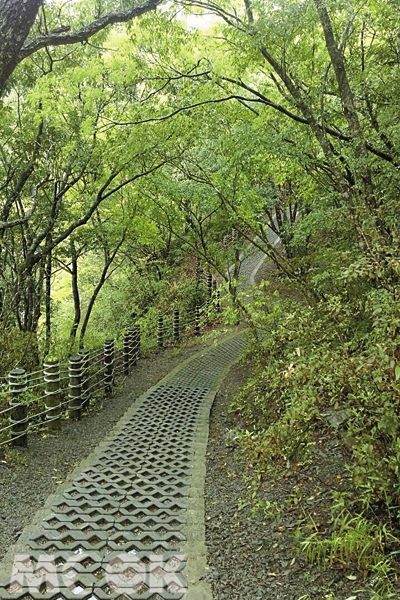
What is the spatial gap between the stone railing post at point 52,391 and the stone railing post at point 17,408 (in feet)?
1.82

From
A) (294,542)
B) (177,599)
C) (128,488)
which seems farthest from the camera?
(128,488)

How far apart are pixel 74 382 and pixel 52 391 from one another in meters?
0.78

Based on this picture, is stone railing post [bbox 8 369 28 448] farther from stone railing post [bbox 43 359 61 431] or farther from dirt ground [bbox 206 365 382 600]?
dirt ground [bbox 206 365 382 600]

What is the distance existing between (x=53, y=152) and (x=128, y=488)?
6571 millimetres

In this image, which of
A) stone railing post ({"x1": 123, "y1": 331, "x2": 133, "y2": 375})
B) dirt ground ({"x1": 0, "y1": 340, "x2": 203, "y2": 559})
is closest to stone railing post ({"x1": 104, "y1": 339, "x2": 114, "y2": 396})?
dirt ground ({"x1": 0, "y1": 340, "x2": 203, "y2": 559})

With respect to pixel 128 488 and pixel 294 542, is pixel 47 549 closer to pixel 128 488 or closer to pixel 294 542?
pixel 128 488

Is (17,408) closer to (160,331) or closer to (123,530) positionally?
(123,530)

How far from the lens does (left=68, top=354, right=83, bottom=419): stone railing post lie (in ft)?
21.9

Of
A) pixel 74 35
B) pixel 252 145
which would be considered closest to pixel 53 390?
pixel 74 35

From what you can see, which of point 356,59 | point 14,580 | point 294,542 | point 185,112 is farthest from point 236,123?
point 14,580

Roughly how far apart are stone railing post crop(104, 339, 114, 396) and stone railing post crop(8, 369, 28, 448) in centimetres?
346

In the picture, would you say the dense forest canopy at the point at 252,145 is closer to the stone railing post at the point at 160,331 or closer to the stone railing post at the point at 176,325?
the stone railing post at the point at 160,331

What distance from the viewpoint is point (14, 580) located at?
284 centimetres

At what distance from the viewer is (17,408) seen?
5.11 meters
